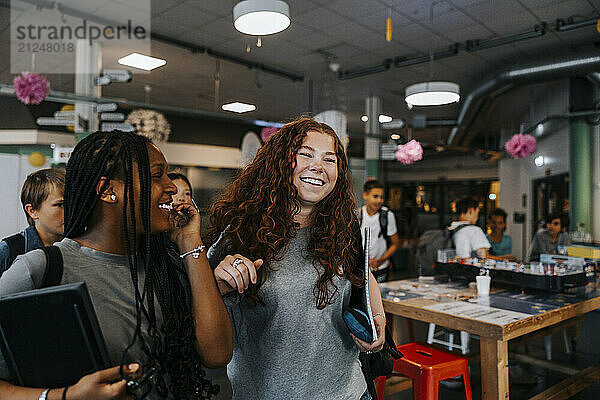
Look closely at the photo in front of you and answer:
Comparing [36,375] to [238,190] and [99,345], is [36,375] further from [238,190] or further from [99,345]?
[238,190]

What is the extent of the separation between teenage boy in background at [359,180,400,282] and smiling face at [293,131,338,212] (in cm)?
344

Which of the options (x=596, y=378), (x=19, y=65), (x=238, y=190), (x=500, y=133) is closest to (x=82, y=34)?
(x=19, y=65)

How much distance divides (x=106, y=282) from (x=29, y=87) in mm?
3799

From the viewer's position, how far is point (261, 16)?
12.8 feet

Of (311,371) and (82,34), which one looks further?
(82,34)

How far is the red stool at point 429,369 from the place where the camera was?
241 cm

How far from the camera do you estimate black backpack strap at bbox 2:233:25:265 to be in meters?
1.93

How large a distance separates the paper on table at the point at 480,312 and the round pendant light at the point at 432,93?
9.95ft

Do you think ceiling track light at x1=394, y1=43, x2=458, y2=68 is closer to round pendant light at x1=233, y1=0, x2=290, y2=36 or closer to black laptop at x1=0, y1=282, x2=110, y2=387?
round pendant light at x1=233, y1=0, x2=290, y2=36

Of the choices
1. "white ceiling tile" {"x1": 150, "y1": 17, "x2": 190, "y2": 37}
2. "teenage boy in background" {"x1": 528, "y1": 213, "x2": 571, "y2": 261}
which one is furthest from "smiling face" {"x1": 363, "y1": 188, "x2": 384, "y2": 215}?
"white ceiling tile" {"x1": 150, "y1": 17, "x2": 190, "y2": 37}

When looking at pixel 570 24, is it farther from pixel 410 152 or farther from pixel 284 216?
pixel 284 216

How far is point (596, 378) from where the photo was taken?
3461 millimetres

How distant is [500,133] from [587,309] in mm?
10948

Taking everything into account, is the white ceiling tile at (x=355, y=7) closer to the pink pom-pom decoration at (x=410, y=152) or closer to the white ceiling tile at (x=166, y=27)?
the white ceiling tile at (x=166, y=27)
